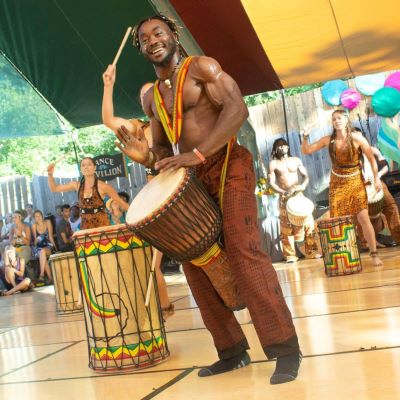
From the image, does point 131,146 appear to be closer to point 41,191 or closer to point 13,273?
point 13,273

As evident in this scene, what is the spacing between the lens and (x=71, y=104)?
787 cm

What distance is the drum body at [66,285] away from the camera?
5.52 m

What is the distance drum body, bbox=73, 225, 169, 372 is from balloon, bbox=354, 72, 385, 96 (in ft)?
22.4

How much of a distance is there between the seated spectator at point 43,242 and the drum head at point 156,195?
8.54 meters

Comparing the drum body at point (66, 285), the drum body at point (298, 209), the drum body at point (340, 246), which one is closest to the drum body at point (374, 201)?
the drum body at point (298, 209)

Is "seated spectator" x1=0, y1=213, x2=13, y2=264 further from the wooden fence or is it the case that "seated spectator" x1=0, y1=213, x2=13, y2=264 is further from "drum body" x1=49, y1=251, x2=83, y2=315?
"drum body" x1=49, y1=251, x2=83, y2=315

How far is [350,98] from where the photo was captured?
8.55 meters

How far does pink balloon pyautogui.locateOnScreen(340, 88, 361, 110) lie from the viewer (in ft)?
28.0

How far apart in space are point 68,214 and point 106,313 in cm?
837

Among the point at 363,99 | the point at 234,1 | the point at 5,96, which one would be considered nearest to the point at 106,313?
the point at 234,1

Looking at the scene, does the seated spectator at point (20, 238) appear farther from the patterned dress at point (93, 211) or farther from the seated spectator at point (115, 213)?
the patterned dress at point (93, 211)

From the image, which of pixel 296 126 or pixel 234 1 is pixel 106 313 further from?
pixel 296 126

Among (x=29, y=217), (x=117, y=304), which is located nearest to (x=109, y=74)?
(x=117, y=304)

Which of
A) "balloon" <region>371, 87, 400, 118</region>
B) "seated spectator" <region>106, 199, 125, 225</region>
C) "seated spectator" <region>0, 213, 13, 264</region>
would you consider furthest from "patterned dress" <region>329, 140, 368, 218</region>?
"seated spectator" <region>0, 213, 13, 264</region>
